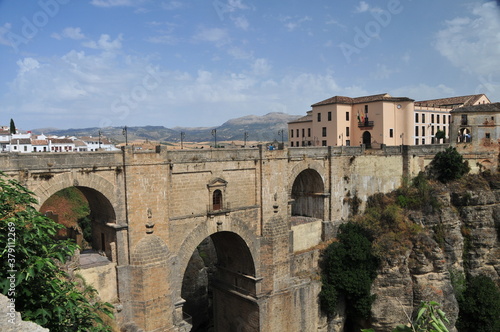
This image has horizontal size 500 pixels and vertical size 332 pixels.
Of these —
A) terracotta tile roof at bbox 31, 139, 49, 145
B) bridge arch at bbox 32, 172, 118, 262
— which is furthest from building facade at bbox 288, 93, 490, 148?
terracotta tile roof at bbox 31, 139, 49, 145

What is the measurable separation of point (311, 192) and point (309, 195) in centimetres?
28

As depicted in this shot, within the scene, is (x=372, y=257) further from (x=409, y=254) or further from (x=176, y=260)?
(x=176, y=260)

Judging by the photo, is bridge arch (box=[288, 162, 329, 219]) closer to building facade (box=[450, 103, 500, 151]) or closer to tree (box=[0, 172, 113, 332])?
building facade (box=[450, 103, 500, 151])

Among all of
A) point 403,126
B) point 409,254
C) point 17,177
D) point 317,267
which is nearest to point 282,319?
point 317,267

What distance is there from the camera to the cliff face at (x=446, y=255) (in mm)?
25781

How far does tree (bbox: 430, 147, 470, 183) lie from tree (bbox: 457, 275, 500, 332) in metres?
8.72

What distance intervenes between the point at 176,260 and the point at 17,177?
7.95 meters

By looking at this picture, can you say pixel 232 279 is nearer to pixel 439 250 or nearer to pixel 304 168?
pixel 304 168

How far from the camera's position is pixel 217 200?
2109 cm

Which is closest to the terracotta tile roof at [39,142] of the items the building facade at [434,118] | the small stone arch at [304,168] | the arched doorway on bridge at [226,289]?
the arched doorway on bridge at [226,289]

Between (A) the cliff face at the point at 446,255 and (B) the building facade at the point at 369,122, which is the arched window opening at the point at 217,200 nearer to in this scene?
(A) the cliff face at the point at 446,255

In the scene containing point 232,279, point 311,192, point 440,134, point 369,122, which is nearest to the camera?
point 232,279

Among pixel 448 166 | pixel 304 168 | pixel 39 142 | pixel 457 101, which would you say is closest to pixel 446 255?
pixel 448 166

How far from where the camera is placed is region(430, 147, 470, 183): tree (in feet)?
106
